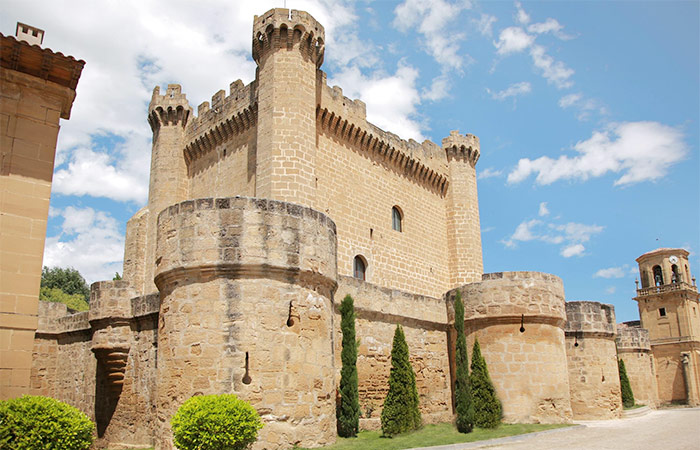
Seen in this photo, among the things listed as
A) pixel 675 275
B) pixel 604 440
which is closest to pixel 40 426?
pixel 604 440

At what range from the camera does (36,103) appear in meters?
9.59

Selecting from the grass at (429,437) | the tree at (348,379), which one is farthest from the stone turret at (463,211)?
the tree at (348,379)

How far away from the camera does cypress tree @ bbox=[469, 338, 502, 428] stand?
13719 mm

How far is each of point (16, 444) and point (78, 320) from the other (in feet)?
24.2

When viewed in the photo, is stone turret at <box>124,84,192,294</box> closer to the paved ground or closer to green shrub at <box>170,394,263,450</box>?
the paved ground

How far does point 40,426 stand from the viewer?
786 centimetres

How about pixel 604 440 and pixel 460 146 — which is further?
pixel 460 146

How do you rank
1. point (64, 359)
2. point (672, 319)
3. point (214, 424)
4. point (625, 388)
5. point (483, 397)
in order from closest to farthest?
point (214, 424) < point (483, 397) < point (64, 359) < point (625, 388) < point (672, 319)

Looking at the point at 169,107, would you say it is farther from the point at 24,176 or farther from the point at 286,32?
the point at 24,176

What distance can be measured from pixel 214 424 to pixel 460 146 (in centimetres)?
2260

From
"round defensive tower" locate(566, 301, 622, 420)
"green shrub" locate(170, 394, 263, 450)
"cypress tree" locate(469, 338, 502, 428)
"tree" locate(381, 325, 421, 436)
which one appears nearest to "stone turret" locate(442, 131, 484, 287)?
"round defensive tower" locate(566, 301, 622, 420)

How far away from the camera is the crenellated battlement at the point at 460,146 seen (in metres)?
28.6

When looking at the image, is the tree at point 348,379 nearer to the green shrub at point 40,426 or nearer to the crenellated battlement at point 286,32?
the green shrub at point 40,426

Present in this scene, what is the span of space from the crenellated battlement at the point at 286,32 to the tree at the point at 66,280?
2690cm
